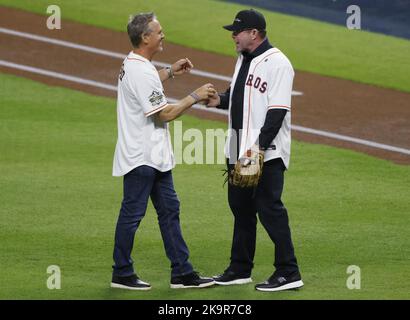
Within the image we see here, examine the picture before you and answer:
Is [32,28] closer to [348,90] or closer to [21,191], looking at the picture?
[348,90]

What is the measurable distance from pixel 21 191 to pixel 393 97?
21.8 ft

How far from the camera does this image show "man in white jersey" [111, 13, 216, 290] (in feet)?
27.0

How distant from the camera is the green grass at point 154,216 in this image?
8.55 m

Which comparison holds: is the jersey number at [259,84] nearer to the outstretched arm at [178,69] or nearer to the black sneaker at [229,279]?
the outstretched arm at [178,69]

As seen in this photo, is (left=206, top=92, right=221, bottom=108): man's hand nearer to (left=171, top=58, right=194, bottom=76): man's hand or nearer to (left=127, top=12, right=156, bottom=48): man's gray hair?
(left=171, top=58, right=194, bottom=76): man's hand

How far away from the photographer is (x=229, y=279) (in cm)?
858

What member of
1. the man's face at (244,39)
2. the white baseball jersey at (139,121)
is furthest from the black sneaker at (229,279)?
the man's face at (244,39)

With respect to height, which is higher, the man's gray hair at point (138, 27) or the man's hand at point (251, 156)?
the man's gray hair at point (138, 27)
